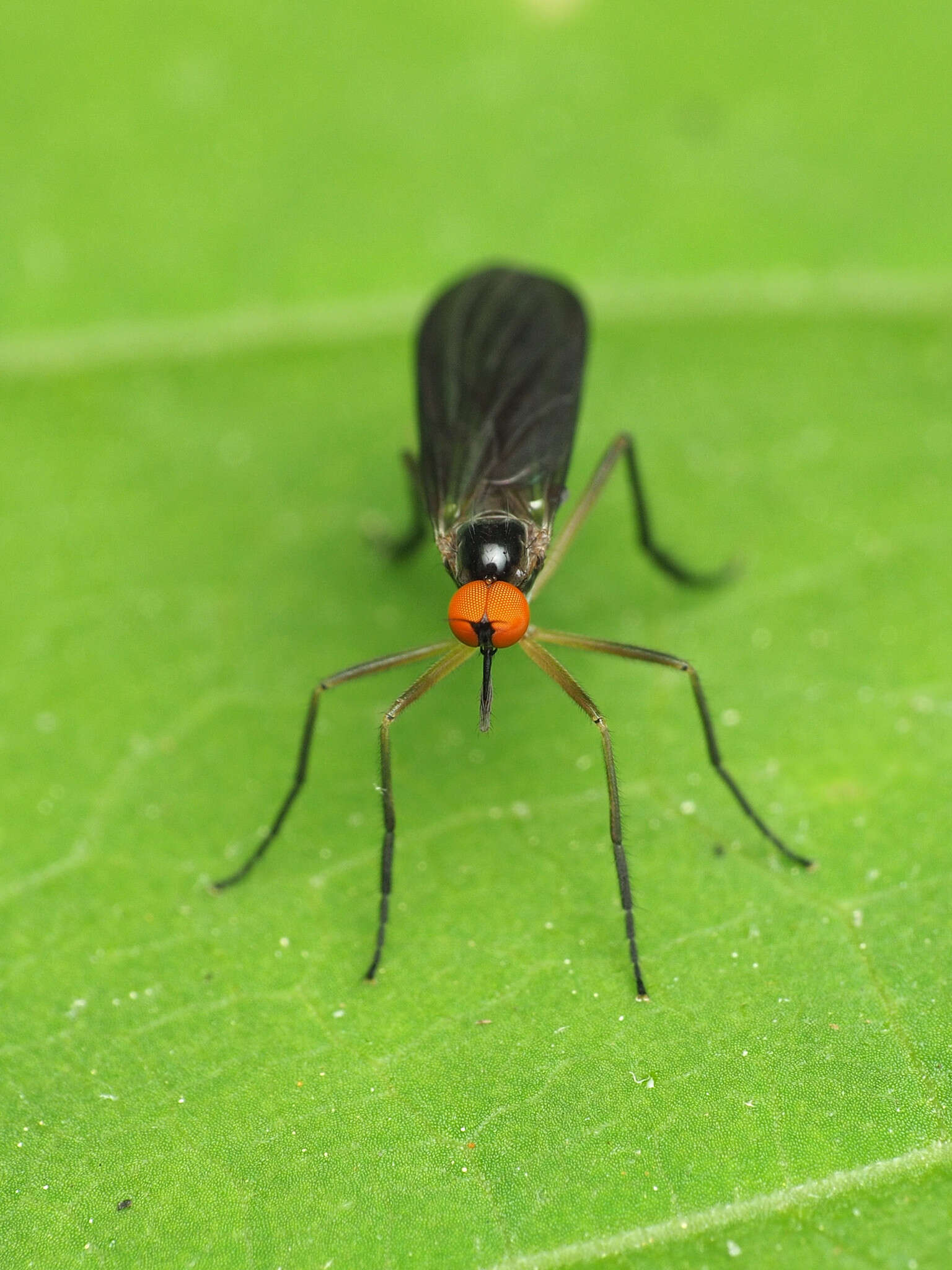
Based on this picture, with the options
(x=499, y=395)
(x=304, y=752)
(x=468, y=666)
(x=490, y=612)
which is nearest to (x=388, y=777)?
(x=304, y=752)

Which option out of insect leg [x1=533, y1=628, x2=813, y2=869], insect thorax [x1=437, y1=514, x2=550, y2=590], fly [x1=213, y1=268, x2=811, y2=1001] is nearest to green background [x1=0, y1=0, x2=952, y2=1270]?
insect leg [x1=533, y1=628, x2=813, y2=869]

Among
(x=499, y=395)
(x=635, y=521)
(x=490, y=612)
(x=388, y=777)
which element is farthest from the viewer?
(x=635, y=521)

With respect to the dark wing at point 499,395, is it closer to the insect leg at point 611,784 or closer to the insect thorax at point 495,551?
the insect thorax at point 495,551

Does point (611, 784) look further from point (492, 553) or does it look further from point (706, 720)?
point (492, 553)

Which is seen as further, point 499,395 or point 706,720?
point 499,395

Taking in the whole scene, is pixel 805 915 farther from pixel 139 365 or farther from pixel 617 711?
pixel 139 365

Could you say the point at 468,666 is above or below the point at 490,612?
below

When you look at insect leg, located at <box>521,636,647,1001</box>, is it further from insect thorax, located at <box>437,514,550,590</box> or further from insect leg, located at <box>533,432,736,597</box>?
insect leg, located at <box>533,432,736,597</box>

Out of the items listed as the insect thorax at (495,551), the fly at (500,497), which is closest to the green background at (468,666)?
the fly at (500,497)
